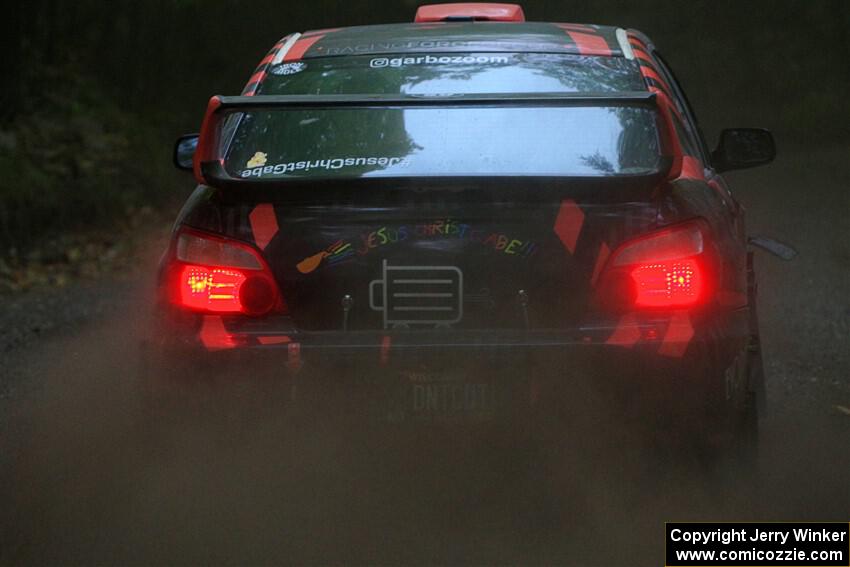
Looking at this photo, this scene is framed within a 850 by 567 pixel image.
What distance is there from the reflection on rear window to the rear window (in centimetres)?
31

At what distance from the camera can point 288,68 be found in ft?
18.5

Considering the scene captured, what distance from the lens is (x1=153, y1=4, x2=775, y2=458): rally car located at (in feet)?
13.8

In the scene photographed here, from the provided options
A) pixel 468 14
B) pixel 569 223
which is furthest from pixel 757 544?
pixel 468 14

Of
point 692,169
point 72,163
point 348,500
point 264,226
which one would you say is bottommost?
point 72,163

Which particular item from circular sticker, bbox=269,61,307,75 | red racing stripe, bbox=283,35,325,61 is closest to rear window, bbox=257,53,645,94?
circular sticker, bbox=269,61,307,75

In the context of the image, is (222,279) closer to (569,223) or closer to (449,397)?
(449,397)

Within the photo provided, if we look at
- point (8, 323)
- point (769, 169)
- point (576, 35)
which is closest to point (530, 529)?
point (576, 35)

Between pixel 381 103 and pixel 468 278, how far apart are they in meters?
0.59

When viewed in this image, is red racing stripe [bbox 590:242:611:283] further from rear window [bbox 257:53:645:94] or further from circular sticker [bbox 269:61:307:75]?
circular sticker [bbox 269:61:307:75]

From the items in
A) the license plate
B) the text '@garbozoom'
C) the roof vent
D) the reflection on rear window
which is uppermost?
the reflection on rear window

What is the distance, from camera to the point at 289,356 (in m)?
4.25

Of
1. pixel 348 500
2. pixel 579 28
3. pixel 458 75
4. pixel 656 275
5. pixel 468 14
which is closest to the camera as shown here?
pixel 656 275

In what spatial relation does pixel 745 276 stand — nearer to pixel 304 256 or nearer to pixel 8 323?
pixel 304 256

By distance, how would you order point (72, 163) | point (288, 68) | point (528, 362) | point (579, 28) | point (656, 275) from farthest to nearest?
point (72, 163) → point (579, 28) → point (288, 68) → point (656, 275) → point (528, 362)
